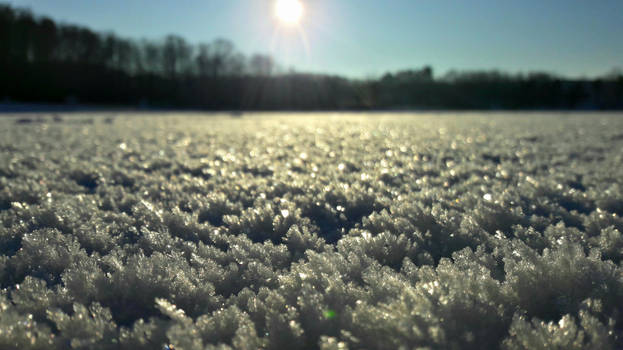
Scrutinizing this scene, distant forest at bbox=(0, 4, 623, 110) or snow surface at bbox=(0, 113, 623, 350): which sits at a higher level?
distant forest at bbox=(0, 4, 623, 110)

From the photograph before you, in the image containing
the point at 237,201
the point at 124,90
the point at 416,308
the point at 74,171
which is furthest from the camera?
the point at 124,90

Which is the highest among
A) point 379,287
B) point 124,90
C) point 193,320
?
point 124,90

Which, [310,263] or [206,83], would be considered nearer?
[310,263]

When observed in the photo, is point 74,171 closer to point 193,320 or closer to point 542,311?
point 193,320

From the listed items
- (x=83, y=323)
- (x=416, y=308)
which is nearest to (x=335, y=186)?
(x=416, y=308)

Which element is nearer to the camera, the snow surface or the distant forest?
the snow surface
